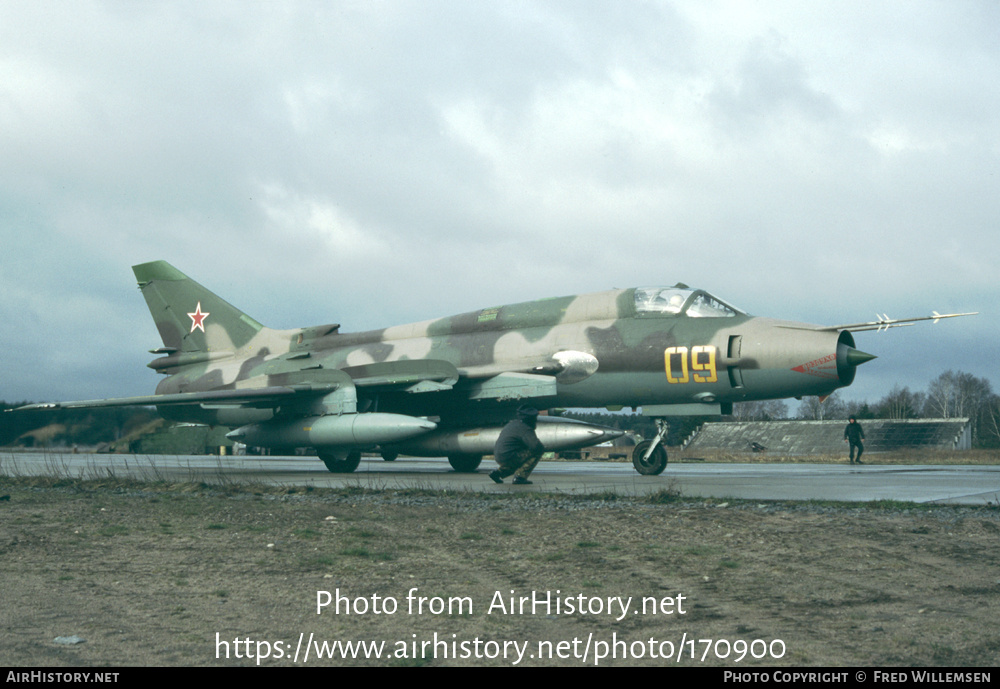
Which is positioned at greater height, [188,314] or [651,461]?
[188,314]

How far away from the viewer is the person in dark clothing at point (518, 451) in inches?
512

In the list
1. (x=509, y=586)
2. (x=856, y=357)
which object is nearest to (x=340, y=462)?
(x=856, y=357)

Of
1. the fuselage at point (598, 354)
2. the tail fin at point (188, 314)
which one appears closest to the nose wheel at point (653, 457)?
the fuselage at point (598, 354)

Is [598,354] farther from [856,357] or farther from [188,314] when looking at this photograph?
[188,314]

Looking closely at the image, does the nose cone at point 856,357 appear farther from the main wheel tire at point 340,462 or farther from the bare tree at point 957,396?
the bare tree at point 957,396

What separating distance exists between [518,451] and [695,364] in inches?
146

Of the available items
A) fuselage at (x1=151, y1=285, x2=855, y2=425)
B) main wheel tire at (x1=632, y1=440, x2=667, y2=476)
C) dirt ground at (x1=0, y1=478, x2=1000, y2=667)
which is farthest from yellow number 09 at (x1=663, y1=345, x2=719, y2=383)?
dirt ground at (x1=0, y1=478, x2=1000, y2=667)

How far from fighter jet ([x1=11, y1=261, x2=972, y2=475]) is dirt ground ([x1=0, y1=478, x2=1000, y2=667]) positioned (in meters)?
5.53

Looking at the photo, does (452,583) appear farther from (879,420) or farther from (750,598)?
(879,420)

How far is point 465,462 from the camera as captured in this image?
17.6 meters

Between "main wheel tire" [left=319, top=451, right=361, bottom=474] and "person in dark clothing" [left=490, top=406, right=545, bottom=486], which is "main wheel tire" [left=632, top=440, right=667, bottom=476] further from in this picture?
"main wheel tire" [left=319, top=451, right=361, bottom=474]
